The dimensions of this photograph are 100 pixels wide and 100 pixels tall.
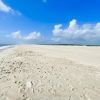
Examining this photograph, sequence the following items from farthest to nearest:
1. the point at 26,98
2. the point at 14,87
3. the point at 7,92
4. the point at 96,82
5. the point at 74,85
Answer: the point at 96,82
the point at 74,85
the point at 14,87
the point at 7,92
the point at 26,98

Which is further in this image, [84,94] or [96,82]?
[96,82]

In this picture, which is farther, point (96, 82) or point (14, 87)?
point (96, 82)

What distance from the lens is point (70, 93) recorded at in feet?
15.8

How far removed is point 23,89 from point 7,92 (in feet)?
1.84

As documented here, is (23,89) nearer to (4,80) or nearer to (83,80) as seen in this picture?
(4,80)

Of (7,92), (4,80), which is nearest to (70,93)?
(7,92)

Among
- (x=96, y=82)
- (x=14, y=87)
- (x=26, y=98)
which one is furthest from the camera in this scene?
(x=96, y=82)

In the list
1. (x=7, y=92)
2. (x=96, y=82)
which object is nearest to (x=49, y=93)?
(x=7, y=92)

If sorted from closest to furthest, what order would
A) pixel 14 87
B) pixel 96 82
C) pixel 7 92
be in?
pixel 7 92 → pixel 14 87 → pixel 96 82

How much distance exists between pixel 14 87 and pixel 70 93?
6.77ft

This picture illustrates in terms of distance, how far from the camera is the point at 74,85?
5.51 m

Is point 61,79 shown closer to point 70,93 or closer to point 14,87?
point 70,93

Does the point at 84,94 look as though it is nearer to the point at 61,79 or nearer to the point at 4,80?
the point at 61,79

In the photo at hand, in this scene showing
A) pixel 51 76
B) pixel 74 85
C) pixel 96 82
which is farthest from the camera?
pixel 51 76
